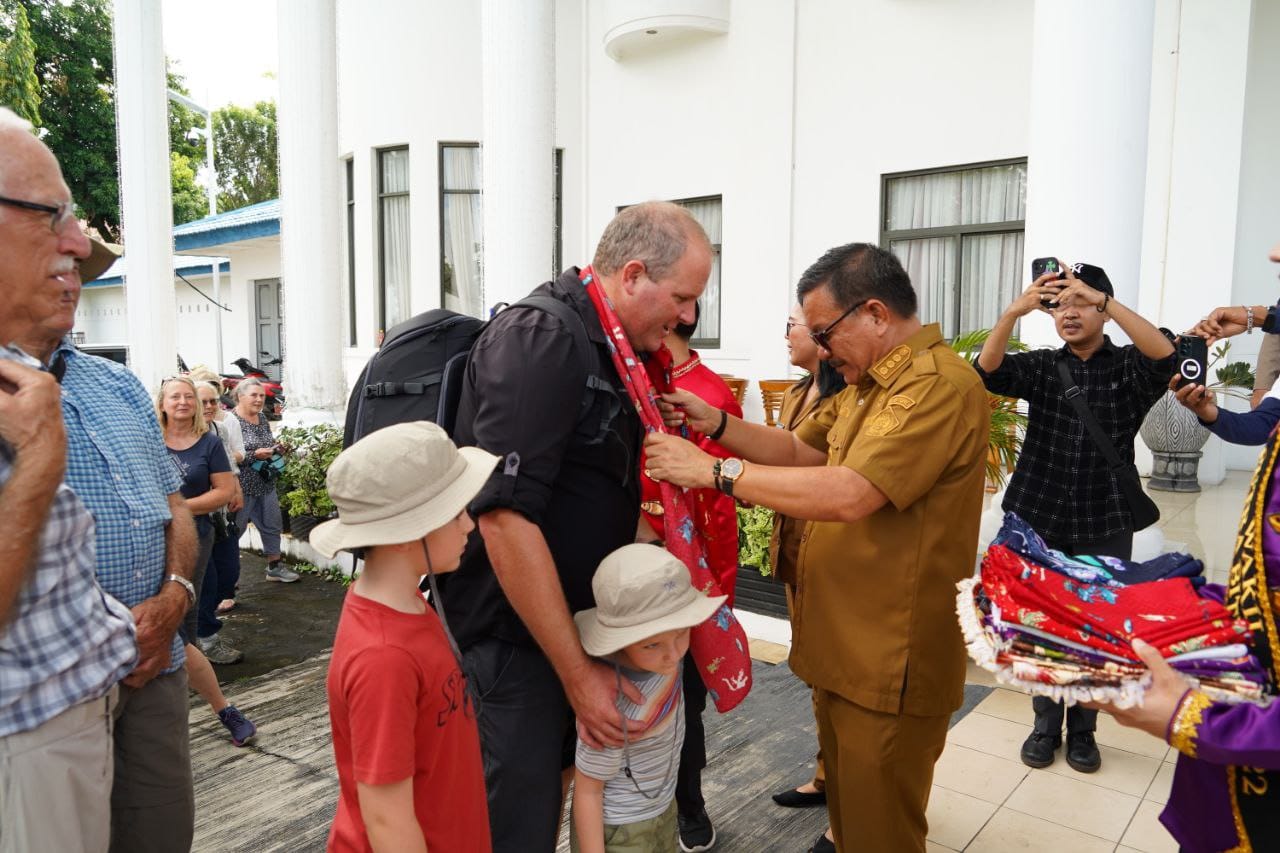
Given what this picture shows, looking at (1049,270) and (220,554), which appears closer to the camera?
(1049,270)

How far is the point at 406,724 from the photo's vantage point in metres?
1.63

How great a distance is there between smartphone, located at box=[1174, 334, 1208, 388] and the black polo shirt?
91.8 inches

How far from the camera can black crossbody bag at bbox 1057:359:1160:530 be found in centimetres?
358

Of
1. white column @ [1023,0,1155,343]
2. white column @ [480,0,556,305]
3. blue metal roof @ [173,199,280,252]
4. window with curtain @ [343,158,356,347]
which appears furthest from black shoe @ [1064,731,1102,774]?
blue metal roof @ [173,199,280,252]

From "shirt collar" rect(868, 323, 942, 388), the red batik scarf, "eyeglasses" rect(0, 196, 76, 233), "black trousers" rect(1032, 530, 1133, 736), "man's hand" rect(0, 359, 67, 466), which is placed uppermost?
"eyeglasses" rect(0, 196, 76, 233)

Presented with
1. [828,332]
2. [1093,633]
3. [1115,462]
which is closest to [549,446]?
[828,332]

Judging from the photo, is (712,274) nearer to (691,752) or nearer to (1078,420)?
(1078,420)

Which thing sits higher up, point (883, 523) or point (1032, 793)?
point (883, 523)

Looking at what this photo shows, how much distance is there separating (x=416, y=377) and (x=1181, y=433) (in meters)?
7.85

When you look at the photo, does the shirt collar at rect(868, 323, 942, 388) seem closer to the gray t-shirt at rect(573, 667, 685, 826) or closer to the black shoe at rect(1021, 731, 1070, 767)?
the gray t-shirt at rect(573, 667, 685, 826)

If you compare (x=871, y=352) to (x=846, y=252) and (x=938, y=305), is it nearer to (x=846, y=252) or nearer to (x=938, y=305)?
(x=846, y=252)

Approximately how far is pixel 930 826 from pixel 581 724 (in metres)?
2.05

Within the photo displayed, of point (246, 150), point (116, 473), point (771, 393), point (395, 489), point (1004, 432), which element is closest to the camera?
point (395, 489)

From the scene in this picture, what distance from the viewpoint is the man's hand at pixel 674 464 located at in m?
2.13
